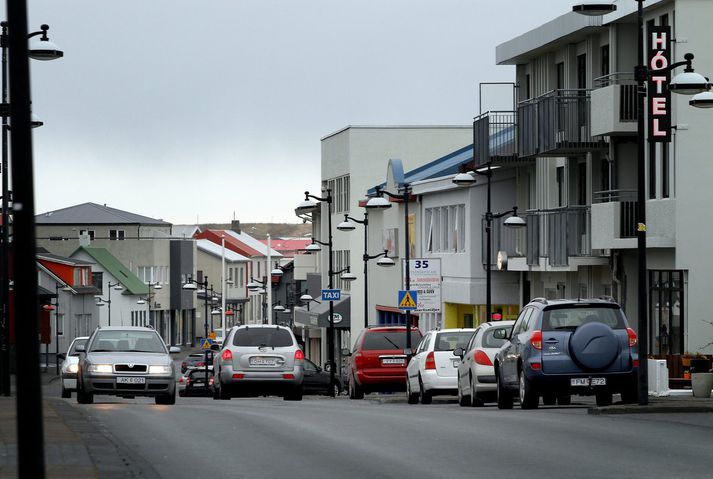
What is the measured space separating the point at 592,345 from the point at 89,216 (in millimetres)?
125003

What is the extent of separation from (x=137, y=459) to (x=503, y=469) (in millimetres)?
3551

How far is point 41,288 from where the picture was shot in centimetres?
10306

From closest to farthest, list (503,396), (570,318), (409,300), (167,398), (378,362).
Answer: (570,318)
(503,396)
(167,398)
(378,362)
(409,300)

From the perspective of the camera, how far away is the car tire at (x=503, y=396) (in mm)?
25125

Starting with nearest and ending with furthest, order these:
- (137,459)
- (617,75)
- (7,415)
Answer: (137,459)
(7,415)
(617,75)

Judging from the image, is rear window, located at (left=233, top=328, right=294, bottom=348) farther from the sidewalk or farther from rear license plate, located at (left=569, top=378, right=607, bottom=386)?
the sidewalk

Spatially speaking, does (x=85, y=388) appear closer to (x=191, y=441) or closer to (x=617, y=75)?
(x=191, y=441)

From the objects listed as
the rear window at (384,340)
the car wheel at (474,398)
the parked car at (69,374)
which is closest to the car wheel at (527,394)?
the car wheel at (474,398)

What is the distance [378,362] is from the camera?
36375 millimetres

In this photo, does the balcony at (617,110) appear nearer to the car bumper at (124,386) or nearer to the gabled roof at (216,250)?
the car bumper at (124,386)

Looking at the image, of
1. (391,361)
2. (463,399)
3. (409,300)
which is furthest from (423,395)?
(409,300)

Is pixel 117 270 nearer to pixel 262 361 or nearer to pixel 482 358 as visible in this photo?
pixel 262 361

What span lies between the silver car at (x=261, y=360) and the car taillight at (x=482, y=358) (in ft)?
17.7

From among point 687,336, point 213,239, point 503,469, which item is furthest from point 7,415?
point 213,239
